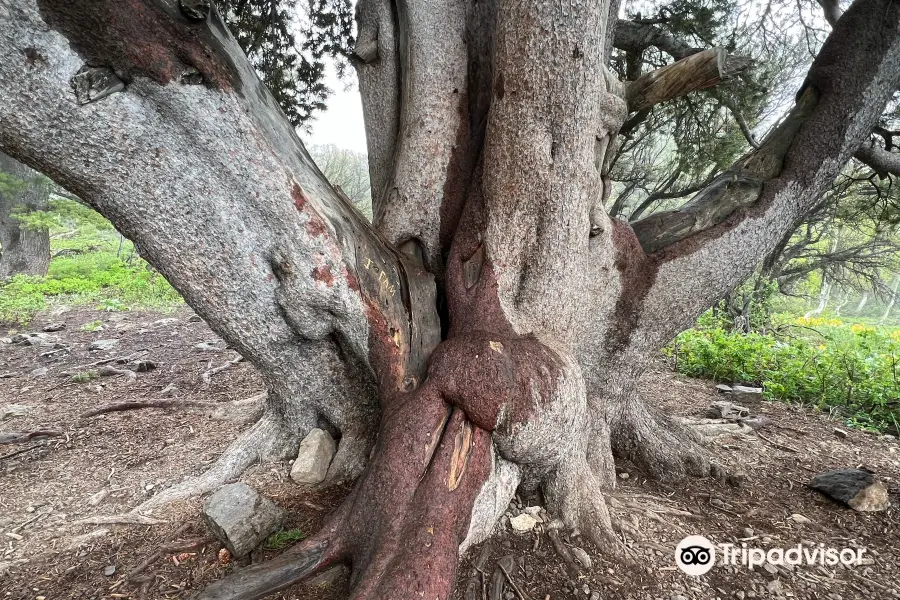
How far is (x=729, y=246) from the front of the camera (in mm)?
2723

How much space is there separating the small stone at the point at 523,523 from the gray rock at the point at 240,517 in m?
1.14

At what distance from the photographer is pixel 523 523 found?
7.48ft

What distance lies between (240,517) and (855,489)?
3521mm

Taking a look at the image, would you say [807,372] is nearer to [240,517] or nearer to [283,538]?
[283,538]

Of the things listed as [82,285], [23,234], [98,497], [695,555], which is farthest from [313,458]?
[23,234]

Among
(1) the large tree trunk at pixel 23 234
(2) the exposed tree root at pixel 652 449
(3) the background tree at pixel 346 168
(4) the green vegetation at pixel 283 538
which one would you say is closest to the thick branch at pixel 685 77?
(2) the exposed tree root at pixel 652 449

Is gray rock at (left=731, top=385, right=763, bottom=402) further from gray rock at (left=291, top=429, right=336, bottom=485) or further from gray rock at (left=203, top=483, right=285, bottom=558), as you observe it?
gray rock at (left=203, top=483, right=285, bottom=558)

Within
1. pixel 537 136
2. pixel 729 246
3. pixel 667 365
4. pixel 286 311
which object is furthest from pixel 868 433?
pixel 286 311

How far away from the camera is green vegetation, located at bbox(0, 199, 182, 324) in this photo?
784 centimetres

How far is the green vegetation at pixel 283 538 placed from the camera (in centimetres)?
200

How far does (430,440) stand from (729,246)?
2175 mm

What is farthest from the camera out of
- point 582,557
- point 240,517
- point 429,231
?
point 429,231

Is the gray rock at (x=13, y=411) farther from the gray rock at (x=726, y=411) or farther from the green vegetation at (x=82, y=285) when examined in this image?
the gray rock at (x=726, y=411)

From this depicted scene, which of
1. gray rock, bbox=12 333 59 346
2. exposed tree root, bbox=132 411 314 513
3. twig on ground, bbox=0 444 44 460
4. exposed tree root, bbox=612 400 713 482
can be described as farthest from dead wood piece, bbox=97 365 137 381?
exposed tree root, bbox=612 400 713 482
